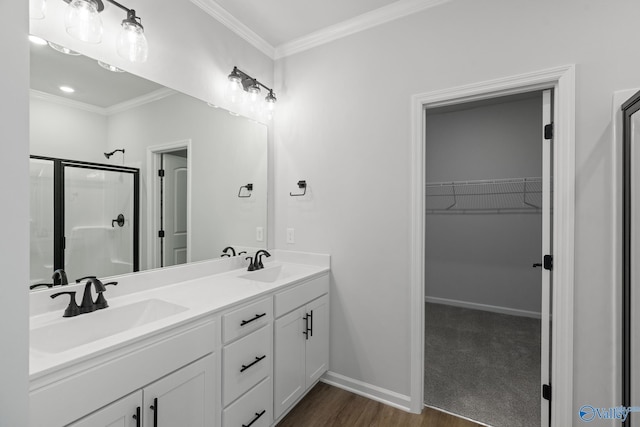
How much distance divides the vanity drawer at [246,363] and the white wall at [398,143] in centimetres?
75

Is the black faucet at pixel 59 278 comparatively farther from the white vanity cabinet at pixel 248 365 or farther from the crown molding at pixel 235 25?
the crown molding at pixel 235 25

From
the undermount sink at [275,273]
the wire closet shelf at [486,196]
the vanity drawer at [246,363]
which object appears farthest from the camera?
the wire closet shelf at [486,196]

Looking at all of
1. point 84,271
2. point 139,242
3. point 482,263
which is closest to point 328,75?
point 139,242

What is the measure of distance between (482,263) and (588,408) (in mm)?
2484

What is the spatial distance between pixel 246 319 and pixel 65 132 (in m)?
1.23

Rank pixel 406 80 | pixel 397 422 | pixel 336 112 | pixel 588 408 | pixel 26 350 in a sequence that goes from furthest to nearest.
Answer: pixel 336 112, pixel 406 80, pixel 397 422, pixel 588 408, pixel 26 350

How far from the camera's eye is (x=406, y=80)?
2035 mm

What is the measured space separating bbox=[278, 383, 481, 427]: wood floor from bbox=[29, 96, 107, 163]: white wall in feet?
6.19

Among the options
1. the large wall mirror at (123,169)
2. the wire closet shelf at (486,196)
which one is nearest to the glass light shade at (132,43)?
the large wall mirror at (123,169)

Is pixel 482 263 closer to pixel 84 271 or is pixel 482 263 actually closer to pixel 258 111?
pixel 258 111

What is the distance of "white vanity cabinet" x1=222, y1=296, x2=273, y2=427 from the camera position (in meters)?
1.45

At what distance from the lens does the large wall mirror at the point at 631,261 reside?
1348 mm

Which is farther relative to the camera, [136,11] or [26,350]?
[136,11]

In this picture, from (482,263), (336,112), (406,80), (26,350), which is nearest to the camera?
(26,350)
